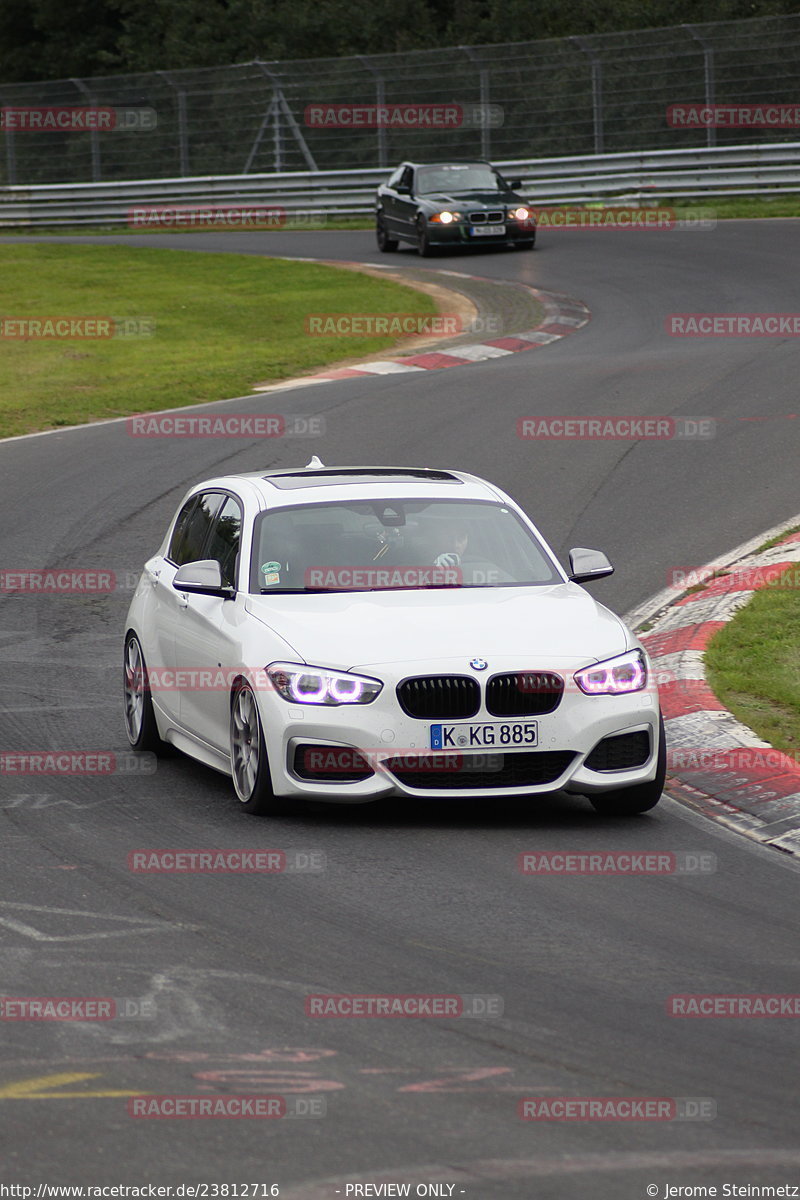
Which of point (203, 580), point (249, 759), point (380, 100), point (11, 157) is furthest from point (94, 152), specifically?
point (249, 759)

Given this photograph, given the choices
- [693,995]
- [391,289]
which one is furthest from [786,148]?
[693,995]

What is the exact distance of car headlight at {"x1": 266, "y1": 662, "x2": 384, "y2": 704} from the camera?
7816 millimetres

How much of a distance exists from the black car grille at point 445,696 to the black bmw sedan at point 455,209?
2497cm

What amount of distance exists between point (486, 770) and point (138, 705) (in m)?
2.57

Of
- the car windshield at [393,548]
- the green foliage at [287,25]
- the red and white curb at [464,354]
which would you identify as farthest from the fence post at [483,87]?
the car windshield at [393,548]

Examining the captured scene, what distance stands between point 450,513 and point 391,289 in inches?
752

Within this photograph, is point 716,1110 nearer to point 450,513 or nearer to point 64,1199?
point 64,1199

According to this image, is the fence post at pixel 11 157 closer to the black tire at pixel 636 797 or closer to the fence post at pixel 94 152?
the fence post at pixel 94 152

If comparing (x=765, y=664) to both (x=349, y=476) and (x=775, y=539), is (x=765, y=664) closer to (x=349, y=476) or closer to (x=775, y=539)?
(x=349, y=476)

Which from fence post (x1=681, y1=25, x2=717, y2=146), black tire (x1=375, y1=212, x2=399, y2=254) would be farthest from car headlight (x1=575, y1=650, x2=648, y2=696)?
fence post (x1=681, y1=25, x2=717, y2=146)

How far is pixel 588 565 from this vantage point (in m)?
8.92

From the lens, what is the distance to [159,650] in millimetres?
9414

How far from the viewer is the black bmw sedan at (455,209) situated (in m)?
31.8

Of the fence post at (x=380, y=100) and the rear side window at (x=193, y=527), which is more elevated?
the fence post at (x=380, y=100)
